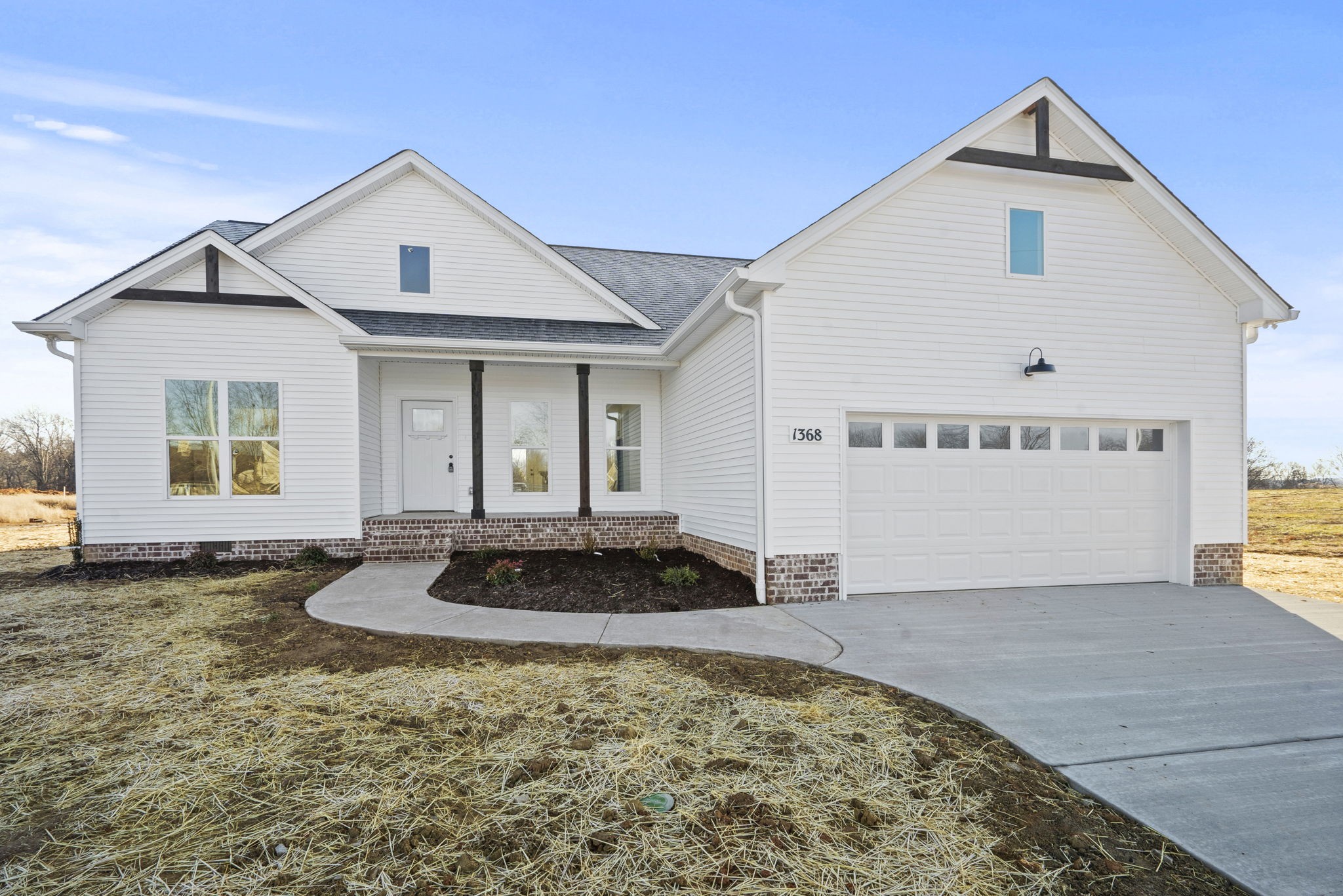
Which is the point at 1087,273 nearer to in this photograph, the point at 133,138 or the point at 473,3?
the point at 473,3

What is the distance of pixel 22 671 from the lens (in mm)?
4750

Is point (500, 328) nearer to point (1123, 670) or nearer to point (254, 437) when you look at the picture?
point (254, 437)

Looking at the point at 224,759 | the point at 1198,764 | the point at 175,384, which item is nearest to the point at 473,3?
the point at 175,384

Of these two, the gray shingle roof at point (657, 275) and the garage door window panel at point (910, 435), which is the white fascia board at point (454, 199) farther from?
the garage door window panel at point (910, 435)

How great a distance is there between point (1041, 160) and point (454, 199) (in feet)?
30.7

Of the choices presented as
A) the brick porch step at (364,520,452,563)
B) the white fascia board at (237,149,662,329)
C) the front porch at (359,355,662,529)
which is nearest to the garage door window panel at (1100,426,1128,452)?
the front porch at (359,355,662,529)

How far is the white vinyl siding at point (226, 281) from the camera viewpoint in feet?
31.3

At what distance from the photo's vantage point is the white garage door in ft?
25.2

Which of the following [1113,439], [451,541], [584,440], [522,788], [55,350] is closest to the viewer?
[522,788]

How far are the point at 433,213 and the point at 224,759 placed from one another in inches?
403

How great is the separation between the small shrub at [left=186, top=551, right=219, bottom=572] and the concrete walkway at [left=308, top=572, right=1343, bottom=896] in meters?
2.70

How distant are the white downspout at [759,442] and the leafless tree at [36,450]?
107ft

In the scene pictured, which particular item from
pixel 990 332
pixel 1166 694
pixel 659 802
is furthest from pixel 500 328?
pixel 1166 694

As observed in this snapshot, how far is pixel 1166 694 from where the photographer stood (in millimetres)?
Result: 4250
